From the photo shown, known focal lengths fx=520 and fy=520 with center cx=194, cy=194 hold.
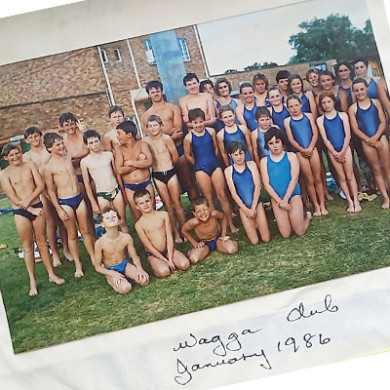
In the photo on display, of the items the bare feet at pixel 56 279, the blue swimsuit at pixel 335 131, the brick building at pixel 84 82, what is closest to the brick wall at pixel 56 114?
the brick building at pixel 84 82

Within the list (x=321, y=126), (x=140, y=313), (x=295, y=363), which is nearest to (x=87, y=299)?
(x=140, y=313)

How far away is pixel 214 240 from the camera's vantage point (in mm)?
718

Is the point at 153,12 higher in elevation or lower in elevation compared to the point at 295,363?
higher

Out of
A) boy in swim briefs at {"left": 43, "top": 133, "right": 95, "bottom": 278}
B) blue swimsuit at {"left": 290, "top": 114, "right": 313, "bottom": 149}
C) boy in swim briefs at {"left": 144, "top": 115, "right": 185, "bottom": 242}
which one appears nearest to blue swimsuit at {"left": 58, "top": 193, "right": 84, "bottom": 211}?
boy in swim briefs at {"left": 43, "top": 133, "right": 95, "bottom": 278}

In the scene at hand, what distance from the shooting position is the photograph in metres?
0.71

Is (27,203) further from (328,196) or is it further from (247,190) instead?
(328,196)

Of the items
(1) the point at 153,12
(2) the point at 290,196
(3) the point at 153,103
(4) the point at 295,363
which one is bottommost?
(4) the point at 295,363

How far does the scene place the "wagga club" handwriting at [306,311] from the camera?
27.7 inches

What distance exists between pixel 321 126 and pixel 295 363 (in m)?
0.33

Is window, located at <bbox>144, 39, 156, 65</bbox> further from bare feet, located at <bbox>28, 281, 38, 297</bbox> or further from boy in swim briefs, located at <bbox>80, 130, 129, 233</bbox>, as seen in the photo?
bare feet, located at <bbox>28, 281, 38, 297</bbox>

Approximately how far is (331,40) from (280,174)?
201 millimetres

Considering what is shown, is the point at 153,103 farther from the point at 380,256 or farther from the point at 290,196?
the point at 380,256

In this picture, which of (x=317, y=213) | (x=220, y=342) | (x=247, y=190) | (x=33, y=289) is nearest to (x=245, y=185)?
(x=247, y=190)

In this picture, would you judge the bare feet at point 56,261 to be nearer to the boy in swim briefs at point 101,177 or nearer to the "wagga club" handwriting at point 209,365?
the boy in swim briefs at point 101,177
